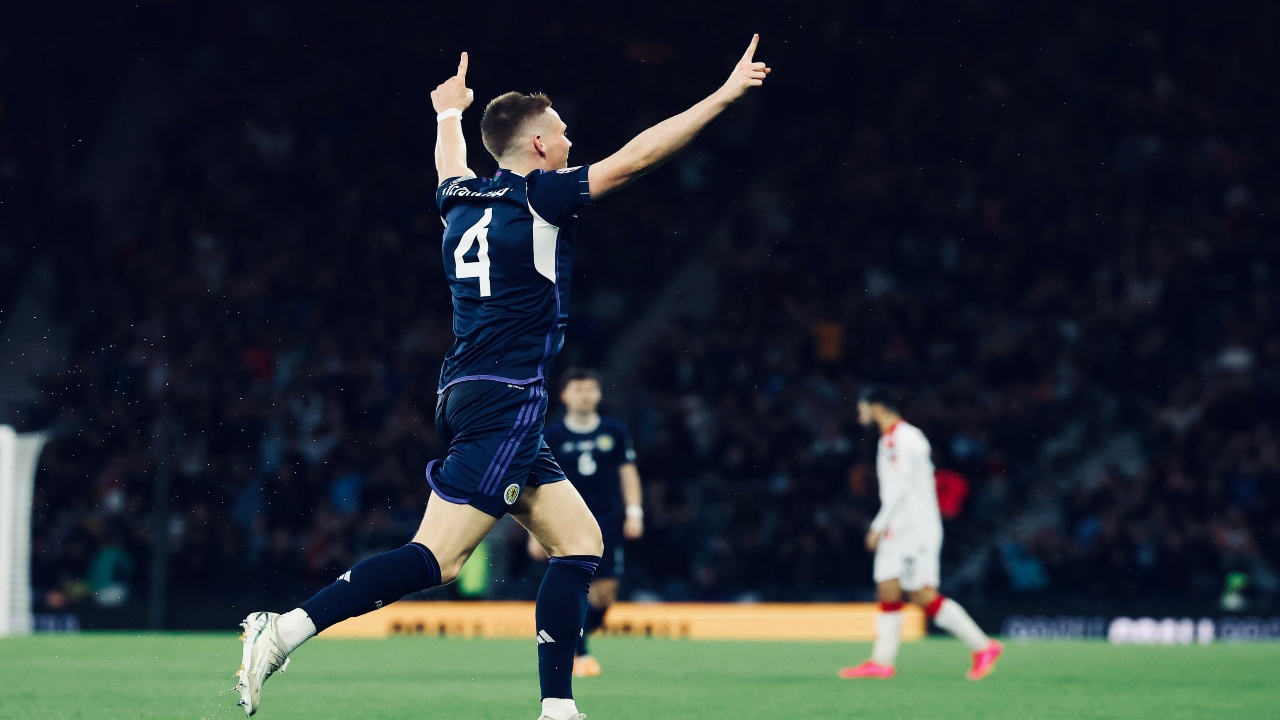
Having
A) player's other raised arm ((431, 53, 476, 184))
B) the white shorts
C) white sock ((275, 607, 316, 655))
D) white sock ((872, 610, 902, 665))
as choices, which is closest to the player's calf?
the white shorts

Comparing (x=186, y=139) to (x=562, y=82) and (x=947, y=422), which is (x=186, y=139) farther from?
(x=947, y=422)

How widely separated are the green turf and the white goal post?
96cm

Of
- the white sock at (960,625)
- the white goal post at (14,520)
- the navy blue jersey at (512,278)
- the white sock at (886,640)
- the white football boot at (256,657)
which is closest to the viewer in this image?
the white football boot at (256,657)

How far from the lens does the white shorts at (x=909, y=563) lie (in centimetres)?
1100

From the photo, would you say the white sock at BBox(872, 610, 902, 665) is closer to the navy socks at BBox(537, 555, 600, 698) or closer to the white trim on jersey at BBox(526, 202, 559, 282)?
the navy socks at BBox(537, 555, 600, 698)

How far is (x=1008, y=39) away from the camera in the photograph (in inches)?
833

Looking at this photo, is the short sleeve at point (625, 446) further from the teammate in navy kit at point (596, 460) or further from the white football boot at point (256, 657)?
the white football boot at point (256, 657)

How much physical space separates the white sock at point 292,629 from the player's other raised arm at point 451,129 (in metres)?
1.71

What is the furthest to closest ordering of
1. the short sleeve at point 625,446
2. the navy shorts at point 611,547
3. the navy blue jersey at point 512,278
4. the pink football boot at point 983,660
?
the short sleeve at point 625,446, the navy shorts at point 611,547, the pink football boot at point 983,660, the navy blue jersey at point 512,278

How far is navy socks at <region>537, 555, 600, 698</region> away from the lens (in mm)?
5902

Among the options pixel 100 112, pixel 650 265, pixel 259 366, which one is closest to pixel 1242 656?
pixel 650 265

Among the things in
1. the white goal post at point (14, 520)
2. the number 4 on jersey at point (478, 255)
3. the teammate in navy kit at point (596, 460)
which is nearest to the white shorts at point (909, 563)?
the teammate in navy kit at point (596, 460)

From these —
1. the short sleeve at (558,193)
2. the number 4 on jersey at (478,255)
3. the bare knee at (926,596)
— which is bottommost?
the bare knee at (926,596)

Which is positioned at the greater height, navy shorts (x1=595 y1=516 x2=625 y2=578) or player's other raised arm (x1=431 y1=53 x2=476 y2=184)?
player's other raised arm (x1=431 y1=53 x2=476 y2=184)
